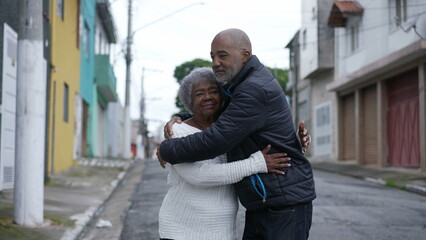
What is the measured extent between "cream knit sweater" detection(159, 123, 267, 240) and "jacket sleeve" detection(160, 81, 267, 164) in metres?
0.10

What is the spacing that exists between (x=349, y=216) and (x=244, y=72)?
17.1 feet

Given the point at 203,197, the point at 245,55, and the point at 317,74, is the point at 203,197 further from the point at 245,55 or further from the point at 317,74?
the point at 317,74

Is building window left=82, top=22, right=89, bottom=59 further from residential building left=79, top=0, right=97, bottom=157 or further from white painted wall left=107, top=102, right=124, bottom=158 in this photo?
white painted wall left=107, top=102, right=124, bottom=158

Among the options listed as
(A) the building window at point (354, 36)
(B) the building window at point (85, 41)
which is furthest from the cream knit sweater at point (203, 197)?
(A) the building window at point (354, 36)

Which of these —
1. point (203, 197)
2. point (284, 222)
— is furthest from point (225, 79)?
point (284, 222)

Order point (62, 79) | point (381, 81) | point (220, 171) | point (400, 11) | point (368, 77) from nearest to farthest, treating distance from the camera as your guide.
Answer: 1. point (220, 171)
2. point (62, 79)
3. point (400, 11)
4. point (381, 81)
5. point (368, 77)

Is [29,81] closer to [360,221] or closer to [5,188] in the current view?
[5,188]

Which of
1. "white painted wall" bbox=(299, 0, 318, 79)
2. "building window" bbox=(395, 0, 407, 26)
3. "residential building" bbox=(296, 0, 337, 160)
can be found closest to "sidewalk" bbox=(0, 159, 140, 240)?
"building window" bbox=(395, 0, 407, 26)

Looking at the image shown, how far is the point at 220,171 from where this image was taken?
2691 mm

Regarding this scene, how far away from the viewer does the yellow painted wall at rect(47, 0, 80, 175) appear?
1255 cm

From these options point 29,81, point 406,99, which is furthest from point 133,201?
point 406,99

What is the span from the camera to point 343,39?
903 inches

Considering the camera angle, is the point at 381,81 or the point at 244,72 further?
the point at 381,81

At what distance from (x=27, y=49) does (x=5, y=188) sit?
267 centimetres
